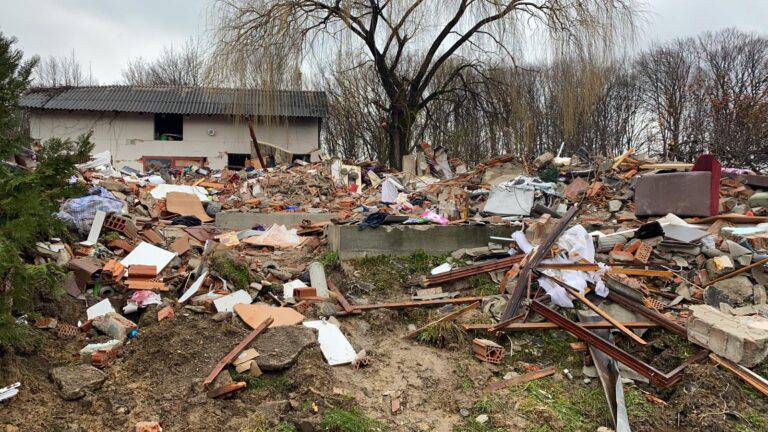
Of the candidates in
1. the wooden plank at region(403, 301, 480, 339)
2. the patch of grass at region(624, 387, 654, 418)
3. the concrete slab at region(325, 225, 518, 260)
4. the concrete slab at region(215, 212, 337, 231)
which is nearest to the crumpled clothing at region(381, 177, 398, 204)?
the concrete slab at region(215, 212, 337, 231)

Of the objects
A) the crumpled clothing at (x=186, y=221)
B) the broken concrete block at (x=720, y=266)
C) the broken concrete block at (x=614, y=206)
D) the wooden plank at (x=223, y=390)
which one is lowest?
the wooden plank at (x=223, y=390)

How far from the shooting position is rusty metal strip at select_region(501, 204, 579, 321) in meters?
5.81

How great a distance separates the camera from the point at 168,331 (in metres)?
5.12

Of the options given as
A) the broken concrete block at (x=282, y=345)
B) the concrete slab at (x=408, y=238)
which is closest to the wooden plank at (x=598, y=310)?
the concrete slab at (x=408, y=238)

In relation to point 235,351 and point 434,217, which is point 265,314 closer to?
point 235,351

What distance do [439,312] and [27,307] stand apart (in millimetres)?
4134

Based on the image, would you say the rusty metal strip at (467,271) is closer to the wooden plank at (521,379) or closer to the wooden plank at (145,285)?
the wooden plank at (521,379)

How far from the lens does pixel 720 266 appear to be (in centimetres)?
610

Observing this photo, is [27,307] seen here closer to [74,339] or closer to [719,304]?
[74,339]

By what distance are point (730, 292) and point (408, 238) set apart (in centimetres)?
Result: 392

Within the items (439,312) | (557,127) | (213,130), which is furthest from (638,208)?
(213,130)

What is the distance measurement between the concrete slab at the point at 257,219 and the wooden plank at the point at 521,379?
570 centimetres

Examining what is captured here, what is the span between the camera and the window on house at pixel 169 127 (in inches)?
806

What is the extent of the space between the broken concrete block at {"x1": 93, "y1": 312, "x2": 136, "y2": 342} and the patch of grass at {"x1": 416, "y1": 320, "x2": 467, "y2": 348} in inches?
119
